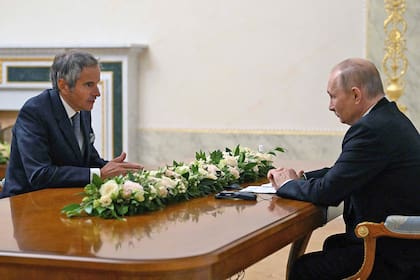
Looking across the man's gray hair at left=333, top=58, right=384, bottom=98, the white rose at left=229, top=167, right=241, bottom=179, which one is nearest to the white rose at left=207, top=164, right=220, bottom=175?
the white rose at left=229, top=167, right=241, bottom=179

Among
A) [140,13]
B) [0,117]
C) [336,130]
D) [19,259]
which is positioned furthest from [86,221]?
[0,117]

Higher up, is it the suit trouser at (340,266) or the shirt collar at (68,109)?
the shirt collar at (68,109)

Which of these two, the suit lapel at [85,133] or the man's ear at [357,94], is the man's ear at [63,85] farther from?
the man's ear at [357,94]

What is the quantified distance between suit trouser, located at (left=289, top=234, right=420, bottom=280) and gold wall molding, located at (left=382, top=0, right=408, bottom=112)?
12.0 feet

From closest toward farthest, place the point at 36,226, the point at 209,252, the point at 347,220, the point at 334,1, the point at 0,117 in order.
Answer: the point at 209,252, the point at 36,226, the point at 347,220, the point at 334,1, the point at 0,117

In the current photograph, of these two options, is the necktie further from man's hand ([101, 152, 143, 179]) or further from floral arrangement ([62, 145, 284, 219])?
floral arrangement ([62, 145, 284, 219])

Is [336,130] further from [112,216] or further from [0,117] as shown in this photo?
[112,216]

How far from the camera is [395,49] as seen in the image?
707cm

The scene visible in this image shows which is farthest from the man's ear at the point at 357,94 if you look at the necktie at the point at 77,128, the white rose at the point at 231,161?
the necktie at the point at 77,128

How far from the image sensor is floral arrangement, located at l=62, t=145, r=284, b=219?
297cm

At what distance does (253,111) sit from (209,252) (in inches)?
216

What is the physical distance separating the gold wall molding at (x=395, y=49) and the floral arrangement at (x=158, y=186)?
3.24 metres

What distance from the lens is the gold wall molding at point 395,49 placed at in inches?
276

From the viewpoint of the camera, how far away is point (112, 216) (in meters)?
2.94
